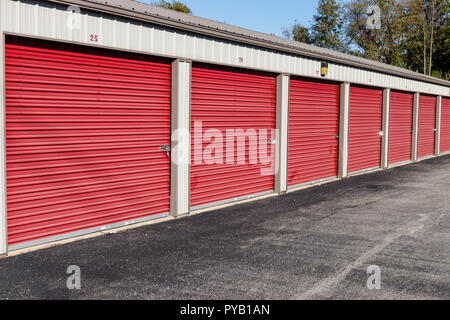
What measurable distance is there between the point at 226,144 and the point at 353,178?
6.06 m

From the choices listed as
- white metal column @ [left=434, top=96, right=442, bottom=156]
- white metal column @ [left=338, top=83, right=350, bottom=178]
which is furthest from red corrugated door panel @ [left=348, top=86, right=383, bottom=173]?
white metal column @ [left=434, top=96, right=442, bottom=156]

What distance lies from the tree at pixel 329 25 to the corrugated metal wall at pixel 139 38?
4256cm

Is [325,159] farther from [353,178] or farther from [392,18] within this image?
[392,18]

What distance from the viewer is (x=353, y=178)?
14211 millimetres

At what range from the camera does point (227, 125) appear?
9938mm

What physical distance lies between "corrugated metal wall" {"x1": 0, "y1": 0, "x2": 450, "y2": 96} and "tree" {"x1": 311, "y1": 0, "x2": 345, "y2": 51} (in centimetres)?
4256

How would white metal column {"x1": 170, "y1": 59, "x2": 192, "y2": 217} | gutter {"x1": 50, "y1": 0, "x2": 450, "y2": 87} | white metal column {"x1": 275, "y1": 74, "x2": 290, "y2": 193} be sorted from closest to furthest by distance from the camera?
gutter {"x1": 50, "y1": 0, "x2": 450, "y2": 87}, white metal column {"x1": 170, "y1": 59, "x2": 192, "y2": 217}, white metal column {"x1": 275, "y1": 74, "x2": 290, "y2": 193}

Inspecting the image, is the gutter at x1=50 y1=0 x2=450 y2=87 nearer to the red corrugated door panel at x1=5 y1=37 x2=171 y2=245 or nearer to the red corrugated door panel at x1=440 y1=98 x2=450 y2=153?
the red corrugated door panel at x1=5 y1=37 x2=171 y2=245

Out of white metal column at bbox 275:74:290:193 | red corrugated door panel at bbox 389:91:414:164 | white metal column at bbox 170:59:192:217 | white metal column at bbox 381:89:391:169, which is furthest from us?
red corrugated door panel at bbox 389:91:414:164

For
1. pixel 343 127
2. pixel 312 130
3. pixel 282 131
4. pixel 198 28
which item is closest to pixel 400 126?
pixel 343 127

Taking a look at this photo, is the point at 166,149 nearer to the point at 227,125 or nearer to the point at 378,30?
the point at 227,125

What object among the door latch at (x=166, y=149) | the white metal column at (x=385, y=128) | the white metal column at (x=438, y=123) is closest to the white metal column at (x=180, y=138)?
the door latch at (x=166, y=149)

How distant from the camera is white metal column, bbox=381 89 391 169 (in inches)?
642
